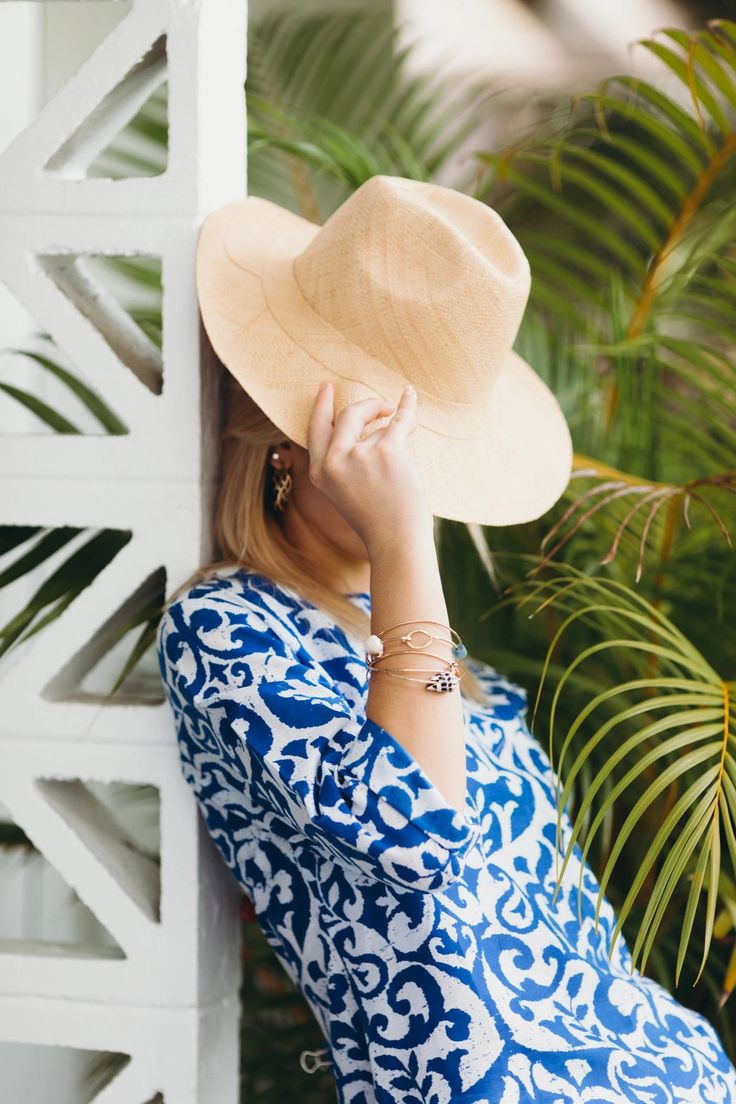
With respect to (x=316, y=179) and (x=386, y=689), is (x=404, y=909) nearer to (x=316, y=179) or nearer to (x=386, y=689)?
(x=386, y=689)

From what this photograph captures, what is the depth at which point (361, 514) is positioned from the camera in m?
0.78

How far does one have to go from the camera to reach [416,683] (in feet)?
2.40

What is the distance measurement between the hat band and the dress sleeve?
0.21m

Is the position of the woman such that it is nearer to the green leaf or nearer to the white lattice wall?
the white lattice wall

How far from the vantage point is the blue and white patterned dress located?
72 centimetres

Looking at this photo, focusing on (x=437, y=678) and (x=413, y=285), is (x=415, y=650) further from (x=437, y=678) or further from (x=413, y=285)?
(x=413, y=285)

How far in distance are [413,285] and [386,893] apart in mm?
473

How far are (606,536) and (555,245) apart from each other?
1.37 ft

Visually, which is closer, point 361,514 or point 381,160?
point 361,514

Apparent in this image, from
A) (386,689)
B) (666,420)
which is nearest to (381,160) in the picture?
(666,420)

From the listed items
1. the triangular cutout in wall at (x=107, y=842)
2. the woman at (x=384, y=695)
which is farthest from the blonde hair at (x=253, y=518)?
the triangular cutout in wall at (x=107, y=842)

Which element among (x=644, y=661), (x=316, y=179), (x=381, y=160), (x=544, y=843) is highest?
(x=316, y=179)

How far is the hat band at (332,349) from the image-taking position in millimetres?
843

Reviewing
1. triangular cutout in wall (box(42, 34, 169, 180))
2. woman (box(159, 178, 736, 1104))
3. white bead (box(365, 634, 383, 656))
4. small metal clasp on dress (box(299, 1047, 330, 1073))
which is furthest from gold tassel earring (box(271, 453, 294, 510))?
small metal clasp on dress (box(299, 1047, 330, 1073))
